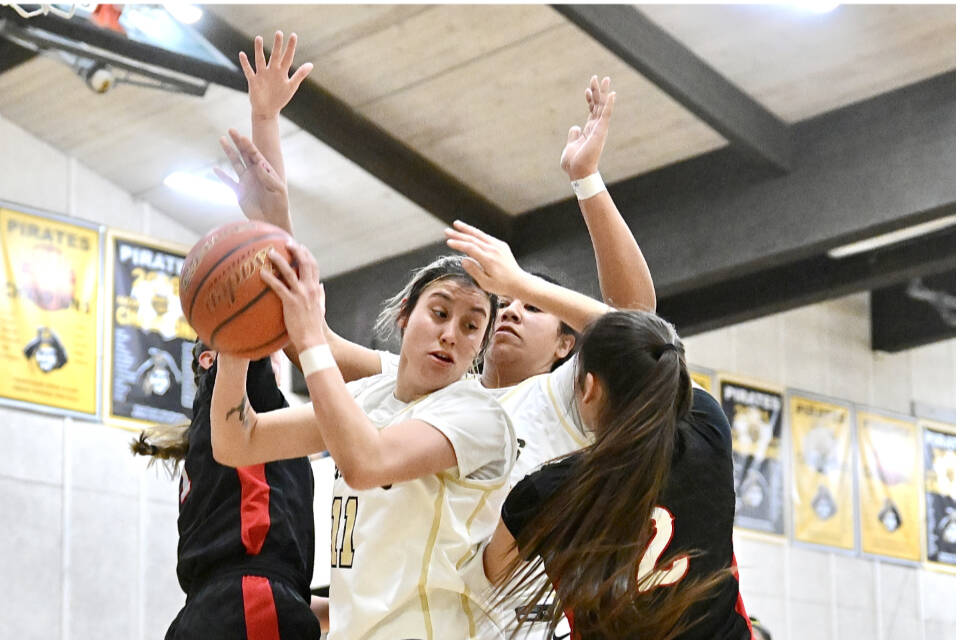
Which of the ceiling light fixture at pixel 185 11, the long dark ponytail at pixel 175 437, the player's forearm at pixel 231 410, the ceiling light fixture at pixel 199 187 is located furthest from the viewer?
the ceiling light fixture at pixel 199 187

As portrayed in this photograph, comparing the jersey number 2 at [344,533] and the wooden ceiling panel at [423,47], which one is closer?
the jersey number 2 at [344,533]

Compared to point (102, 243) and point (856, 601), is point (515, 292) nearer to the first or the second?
point (102, 243)

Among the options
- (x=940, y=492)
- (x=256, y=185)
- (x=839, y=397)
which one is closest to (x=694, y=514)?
(x=256, y=185)

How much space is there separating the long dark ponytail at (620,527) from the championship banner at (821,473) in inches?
389

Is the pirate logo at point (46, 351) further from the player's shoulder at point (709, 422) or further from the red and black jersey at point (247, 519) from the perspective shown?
the player's shoulder at point (709, 422)

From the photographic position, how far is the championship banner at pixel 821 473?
41.8 feet

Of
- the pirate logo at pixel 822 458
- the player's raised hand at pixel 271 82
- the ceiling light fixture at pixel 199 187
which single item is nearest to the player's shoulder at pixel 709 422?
the player's raised hand at pixel 271 82

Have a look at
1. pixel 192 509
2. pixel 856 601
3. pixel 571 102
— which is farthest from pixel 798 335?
pixel 192 509

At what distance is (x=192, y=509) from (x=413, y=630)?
1040 millimetres

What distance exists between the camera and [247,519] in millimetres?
3850

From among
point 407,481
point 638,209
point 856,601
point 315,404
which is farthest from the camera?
point 856,601

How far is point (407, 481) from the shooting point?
3260 millimetres

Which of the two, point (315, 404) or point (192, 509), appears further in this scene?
point (192, 509)

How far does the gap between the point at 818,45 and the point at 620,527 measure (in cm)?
564
